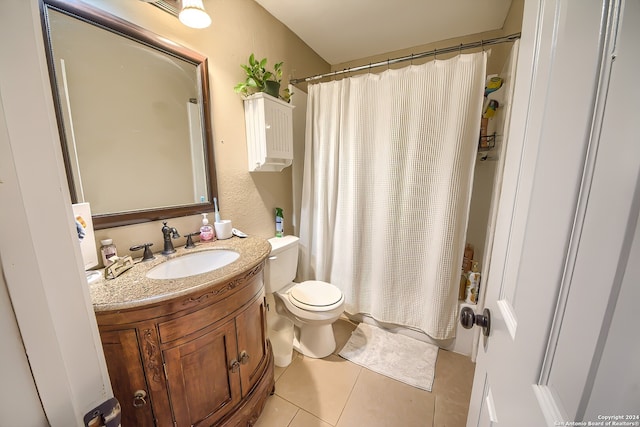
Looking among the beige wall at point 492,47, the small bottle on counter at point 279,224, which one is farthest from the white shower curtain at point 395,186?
the beige wall at point 492,47

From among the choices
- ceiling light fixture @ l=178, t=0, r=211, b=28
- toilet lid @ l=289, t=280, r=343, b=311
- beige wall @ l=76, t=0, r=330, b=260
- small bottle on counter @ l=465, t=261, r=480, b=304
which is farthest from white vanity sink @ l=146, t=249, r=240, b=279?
small bottle on counter @ l=465, t=261, r=480, b=304

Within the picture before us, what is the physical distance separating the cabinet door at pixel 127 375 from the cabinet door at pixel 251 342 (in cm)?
34

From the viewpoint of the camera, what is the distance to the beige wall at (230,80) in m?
1.05

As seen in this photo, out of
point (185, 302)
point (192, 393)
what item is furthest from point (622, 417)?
point (192, 393)

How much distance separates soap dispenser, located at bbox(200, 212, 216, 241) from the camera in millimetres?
1291

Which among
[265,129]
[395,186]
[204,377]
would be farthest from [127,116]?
[395,186]

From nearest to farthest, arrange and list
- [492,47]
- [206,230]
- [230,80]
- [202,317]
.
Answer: [202,317] → [206,230] → [230,80] → [492,47]

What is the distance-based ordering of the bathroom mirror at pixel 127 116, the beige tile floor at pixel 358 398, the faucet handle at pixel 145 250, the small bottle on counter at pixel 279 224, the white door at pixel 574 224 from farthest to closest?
the small bottle on counter at pixel 279 224 < the beige tile floor at pixel 358 398 < the faucet handle at pixel 145 250 < the bathroom mirror at pixel 127 116 < the white door at pixel 574 224

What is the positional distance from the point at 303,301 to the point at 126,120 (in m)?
1.38

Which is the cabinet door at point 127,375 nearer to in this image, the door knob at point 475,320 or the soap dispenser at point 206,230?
the soap dispenser at point 206,230

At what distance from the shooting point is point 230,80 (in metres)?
1.41

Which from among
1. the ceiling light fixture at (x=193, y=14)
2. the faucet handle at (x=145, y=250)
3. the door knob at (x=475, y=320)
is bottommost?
the door knob at (x=475, y=320)

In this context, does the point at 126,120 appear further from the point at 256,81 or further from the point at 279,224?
the point at 279,224

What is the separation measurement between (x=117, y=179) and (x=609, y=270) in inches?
57.6
